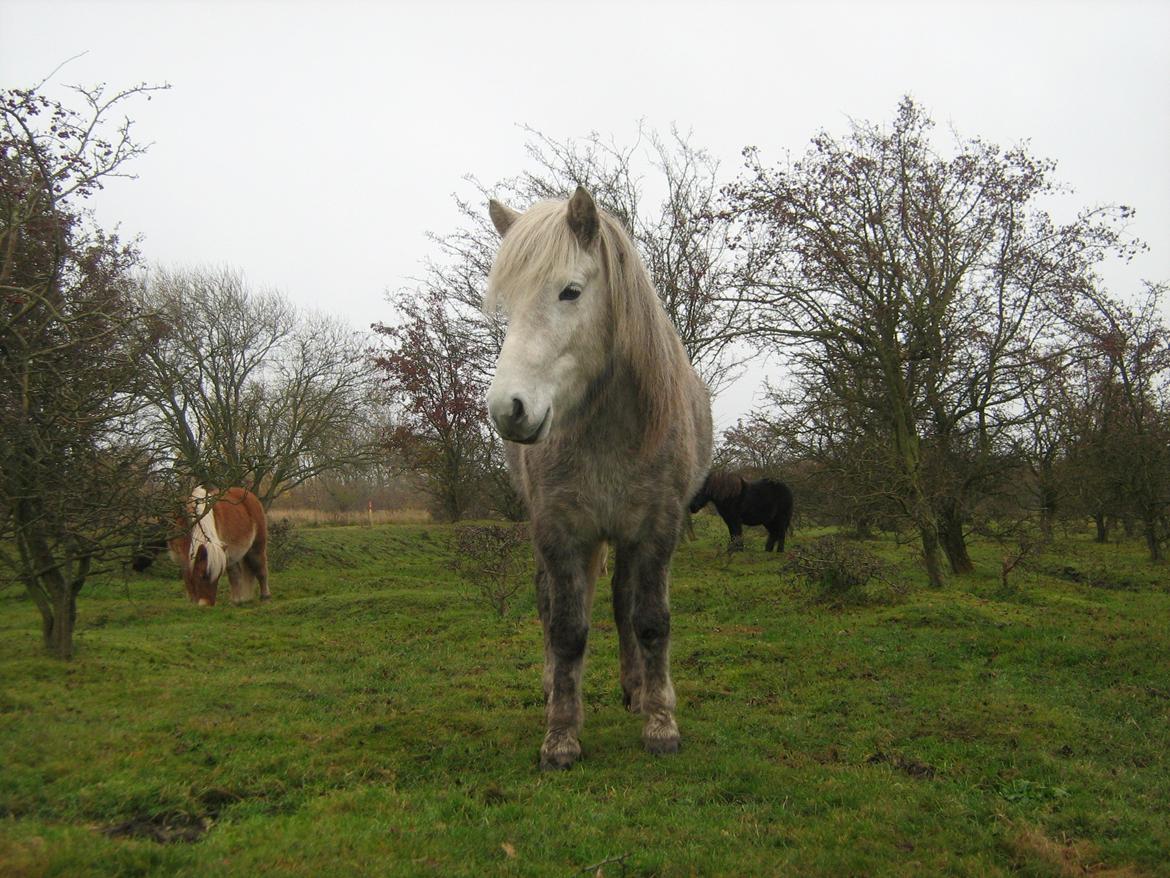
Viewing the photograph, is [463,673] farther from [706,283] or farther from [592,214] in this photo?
[706,283]

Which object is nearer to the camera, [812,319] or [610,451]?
[610,451]

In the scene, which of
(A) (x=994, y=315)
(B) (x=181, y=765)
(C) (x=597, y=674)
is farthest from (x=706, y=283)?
(B) (x=181, y=765)

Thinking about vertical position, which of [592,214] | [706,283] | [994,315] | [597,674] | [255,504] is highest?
[706,283]

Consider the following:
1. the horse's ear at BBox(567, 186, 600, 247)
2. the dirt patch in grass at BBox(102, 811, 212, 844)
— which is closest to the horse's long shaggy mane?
the horse's ear at BBox(567, 186, 600, 247)

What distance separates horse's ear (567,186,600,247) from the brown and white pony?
28.3ft

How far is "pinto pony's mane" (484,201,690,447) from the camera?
A: 3.65m

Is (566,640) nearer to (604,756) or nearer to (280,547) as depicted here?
(604,756)

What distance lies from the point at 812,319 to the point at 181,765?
35.7 feet

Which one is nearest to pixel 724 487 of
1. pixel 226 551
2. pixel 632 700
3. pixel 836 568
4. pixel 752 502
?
pixel 752 502

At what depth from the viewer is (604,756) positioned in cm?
399

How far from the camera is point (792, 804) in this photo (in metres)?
3.33

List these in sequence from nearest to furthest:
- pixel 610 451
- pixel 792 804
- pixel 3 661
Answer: pixel 792 804 < pixel 610 451 < pixel 3 661

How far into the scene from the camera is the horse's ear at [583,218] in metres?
3.72

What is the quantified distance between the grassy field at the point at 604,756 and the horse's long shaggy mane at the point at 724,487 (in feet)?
28.7
